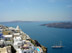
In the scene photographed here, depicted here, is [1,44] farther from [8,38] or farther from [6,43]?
[8,38]

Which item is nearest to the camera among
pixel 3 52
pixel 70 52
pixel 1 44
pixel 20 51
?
pixel 3 52

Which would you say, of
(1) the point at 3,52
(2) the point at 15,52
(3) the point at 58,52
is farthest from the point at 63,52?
(1) the point at 3,52

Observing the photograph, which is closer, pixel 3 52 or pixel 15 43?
pixel 3 52

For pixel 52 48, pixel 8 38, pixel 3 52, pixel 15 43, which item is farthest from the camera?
pixel 52 48

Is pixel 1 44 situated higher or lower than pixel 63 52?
higher

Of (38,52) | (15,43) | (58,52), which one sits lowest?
(58,52)

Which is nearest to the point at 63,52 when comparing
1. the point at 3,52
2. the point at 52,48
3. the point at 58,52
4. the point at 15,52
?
the point at 58,52

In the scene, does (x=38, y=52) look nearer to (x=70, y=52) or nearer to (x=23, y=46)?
(x=23, y=46)

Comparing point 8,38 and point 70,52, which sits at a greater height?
point 8,38

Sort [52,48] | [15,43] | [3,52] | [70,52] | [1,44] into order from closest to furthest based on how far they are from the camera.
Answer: [3,52], [1,44], [15,43], [70,52], [52,48]
